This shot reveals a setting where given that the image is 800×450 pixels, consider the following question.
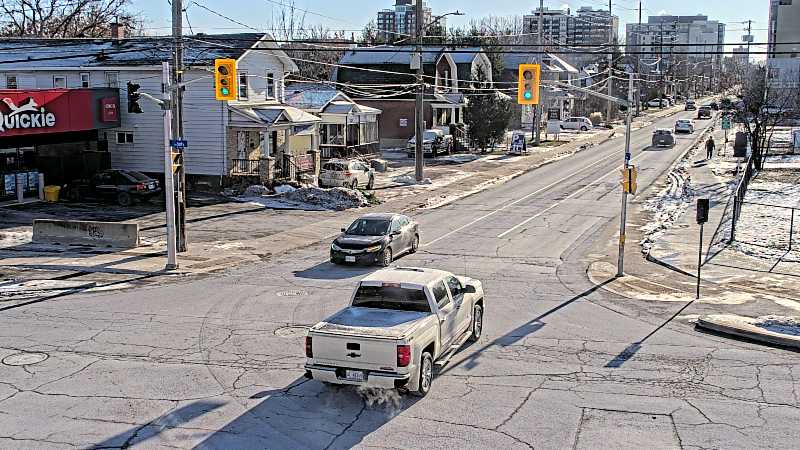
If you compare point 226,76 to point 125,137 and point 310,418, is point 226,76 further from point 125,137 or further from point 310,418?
point 125,137

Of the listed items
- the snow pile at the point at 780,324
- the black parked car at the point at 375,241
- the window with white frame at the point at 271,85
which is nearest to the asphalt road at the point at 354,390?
the black parked car at the point at 375,241

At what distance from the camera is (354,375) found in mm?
13211

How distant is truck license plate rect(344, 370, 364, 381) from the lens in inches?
519

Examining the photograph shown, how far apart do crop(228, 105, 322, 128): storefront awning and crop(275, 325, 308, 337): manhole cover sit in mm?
24746

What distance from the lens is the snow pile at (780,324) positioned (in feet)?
60.4

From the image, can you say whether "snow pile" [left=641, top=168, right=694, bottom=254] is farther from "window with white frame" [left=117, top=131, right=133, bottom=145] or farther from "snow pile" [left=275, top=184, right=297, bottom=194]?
"window with white frame" [left=117, top=131, right=133, bottom=145]

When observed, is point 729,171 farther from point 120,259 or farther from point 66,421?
point 66,421

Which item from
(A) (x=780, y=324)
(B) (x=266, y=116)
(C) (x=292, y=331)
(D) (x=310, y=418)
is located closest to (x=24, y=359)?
(C) (x=292, y=331)

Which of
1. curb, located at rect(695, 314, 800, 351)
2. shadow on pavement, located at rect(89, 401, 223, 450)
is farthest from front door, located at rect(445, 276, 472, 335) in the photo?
curb, located at rect(695, 314, 800, 351)

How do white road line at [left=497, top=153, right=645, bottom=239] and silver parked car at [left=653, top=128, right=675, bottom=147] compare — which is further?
silver parked car at [left=653, top=128, right=675, bottom=147]

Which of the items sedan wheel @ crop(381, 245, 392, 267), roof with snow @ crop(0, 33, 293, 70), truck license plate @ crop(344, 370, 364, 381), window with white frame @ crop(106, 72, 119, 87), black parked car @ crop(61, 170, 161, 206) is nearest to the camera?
truck license plate @ crop(344, 370, 364, 381)

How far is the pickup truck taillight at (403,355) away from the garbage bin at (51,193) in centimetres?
2918

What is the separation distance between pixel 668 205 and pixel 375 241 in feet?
62.6

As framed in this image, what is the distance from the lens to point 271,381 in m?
14.6
